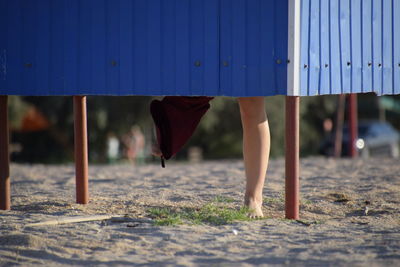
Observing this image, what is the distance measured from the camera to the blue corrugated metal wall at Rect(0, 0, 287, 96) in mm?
4672

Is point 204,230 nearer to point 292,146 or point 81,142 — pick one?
point 292,146

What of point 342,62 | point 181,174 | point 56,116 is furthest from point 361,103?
point 342,62

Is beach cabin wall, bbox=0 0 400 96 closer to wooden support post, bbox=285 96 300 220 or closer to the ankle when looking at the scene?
wooden support post, bbox=285 96 300 220

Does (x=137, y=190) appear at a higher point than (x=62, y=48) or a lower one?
lower

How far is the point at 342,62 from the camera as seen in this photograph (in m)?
5.04

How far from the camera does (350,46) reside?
5.14 metres

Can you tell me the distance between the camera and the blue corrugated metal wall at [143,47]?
15.3 feet

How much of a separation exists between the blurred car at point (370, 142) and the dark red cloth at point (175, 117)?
12895mm

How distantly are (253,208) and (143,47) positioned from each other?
1.36 metres

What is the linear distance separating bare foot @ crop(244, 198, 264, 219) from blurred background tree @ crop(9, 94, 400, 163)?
16.9 m

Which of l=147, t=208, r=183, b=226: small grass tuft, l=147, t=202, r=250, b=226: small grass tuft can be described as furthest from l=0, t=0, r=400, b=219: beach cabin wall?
l=147, t=208, r=183, b=226: small grass tuft

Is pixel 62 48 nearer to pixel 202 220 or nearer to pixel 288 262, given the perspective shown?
pixel 202 220

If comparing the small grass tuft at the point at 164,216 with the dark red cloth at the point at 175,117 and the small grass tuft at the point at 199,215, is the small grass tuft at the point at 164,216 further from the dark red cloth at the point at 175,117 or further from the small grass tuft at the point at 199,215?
the dark red cloth at the point at 175,117

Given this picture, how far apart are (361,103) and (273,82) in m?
28.9
